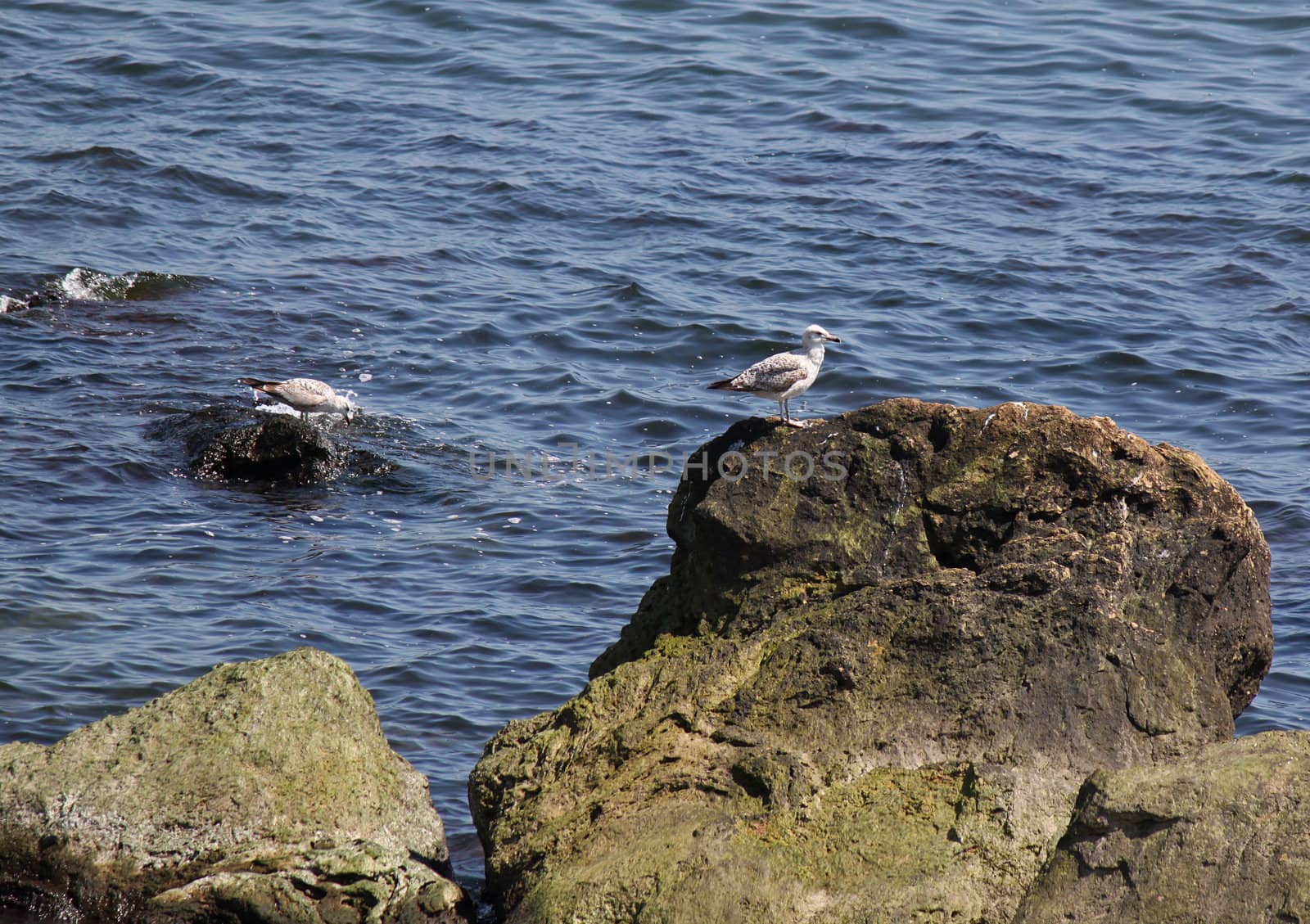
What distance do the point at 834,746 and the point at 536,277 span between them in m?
9.42

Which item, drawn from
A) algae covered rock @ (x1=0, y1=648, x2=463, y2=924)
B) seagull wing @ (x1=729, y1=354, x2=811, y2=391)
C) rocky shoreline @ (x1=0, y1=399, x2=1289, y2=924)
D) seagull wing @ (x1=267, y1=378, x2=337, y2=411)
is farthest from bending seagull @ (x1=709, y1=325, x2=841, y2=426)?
seagull wing @ (x1=267, y1=378, x2=337, y2=411)

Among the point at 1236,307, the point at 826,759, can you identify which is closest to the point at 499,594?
the point at 826,759

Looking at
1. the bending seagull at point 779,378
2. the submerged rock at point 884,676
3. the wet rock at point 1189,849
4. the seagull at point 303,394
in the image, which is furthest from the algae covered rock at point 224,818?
the seagull at point 303,394

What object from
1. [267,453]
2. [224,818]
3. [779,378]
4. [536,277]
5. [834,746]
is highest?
[779,378]

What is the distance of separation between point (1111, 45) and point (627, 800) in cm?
1763

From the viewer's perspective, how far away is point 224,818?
510 centimetres

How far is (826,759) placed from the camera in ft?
15.8

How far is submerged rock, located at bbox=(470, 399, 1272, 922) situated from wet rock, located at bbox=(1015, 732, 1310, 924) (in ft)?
1.20

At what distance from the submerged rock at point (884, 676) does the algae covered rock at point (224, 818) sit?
0.39 metres

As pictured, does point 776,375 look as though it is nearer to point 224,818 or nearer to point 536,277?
point 224,818

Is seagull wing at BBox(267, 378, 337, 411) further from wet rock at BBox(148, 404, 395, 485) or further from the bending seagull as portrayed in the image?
the bending seagull

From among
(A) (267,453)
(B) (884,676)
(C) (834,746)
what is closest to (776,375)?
(B) (884,676)

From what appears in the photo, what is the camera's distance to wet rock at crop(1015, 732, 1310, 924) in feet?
12.7

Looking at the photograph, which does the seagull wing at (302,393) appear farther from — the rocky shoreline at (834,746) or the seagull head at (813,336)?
the rocky shoreline at (834,746)
